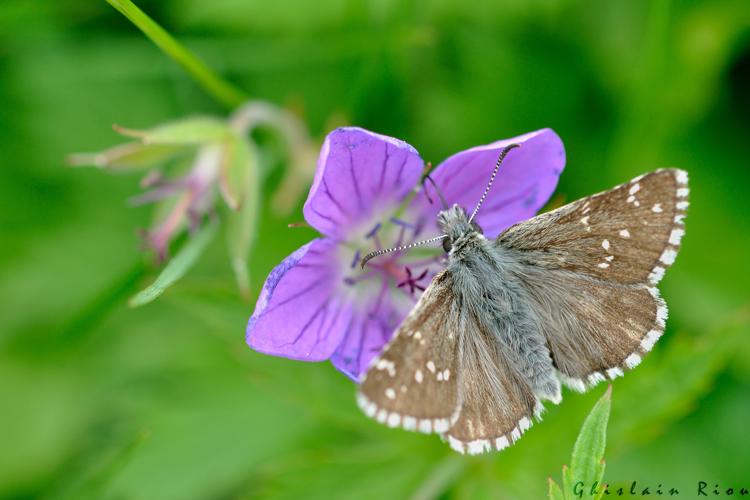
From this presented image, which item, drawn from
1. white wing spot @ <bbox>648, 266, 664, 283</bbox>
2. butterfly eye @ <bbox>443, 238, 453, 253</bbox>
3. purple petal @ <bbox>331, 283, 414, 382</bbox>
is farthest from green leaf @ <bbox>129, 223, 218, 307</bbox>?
white wing spot @ <bbox>648, 266, 664, 283</bbox>

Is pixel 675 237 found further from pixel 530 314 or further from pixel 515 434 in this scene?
pixel 515 434

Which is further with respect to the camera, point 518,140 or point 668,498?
point 668,498

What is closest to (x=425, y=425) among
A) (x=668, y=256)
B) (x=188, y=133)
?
(x=668, y=256)

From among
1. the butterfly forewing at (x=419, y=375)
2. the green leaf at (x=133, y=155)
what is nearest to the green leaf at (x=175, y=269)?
the green leaf at (x=133, y=155)

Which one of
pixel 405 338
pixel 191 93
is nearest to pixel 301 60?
pixel 191 93

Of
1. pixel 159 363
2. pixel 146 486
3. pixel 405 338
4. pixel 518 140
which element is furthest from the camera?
pixel 159 363

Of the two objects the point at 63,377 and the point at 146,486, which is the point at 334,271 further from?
the point at 63,377

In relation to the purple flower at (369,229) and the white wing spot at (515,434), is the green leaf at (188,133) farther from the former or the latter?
the white wing spot at (515,434)
